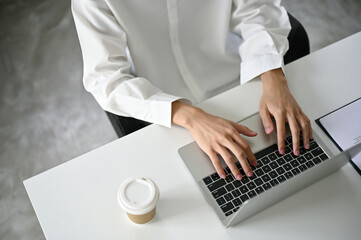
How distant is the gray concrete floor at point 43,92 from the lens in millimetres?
1772

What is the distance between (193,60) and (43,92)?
1.11 m

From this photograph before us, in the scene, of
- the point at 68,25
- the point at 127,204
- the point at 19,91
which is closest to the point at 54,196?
the point at 127,204

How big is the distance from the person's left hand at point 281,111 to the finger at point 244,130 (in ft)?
0.14

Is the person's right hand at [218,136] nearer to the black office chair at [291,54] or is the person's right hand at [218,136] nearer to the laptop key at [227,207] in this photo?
the laptop key at [227,207]

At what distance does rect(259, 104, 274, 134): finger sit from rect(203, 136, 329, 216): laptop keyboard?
0.15 ft

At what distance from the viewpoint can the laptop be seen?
0.80 m

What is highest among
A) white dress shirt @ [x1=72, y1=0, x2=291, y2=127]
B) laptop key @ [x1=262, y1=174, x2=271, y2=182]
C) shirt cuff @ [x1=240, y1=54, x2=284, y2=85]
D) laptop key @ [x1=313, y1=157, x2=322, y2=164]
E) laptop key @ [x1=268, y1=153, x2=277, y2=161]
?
white dress shirt @ [x1=72, y1=0, x2=291, y2=127]

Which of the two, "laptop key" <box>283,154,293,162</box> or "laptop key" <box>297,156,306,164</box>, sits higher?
"laptop key" <box>283,154,293,162</box>

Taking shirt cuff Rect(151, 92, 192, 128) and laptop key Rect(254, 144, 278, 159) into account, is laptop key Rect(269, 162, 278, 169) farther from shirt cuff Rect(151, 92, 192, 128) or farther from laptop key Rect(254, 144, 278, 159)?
shirt cuff Rect(151, 92, 192, 128)

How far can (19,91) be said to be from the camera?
2.05 meters

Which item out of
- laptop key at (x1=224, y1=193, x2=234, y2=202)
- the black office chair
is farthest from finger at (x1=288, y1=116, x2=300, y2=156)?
the black office chair

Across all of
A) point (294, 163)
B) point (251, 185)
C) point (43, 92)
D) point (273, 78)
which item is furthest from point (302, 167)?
point (43, 92)

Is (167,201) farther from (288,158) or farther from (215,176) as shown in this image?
(288,158)

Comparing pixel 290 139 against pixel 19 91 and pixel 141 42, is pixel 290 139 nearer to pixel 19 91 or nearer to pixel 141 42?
pixel 141 42
